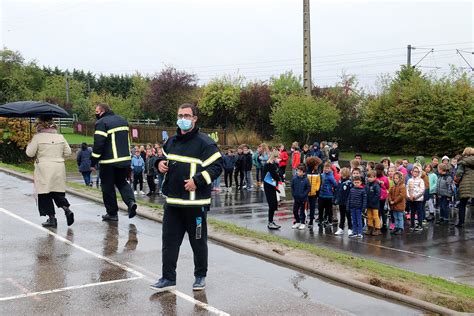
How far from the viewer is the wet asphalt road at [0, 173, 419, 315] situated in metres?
5.88

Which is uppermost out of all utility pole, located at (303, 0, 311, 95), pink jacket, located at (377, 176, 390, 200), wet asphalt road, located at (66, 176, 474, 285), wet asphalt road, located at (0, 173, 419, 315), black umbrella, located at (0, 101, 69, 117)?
utility pole, located at (303, 0, 311, 95)

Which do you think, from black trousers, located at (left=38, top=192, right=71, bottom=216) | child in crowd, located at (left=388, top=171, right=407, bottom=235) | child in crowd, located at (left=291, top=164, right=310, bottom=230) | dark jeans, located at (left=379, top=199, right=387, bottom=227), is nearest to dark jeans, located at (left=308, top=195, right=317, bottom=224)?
child in crowd, located at (left=291, top=164, right=310, bottom=230)

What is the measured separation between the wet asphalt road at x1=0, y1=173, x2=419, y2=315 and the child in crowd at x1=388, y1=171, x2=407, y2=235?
6070mm

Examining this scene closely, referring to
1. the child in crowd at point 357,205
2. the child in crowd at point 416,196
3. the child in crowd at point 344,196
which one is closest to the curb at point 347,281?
the child in crowd at point 357,205

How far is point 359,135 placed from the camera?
34469 mm

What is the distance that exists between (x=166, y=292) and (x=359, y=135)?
29401 mm

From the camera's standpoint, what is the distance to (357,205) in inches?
493

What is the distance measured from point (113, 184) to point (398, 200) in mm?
6727

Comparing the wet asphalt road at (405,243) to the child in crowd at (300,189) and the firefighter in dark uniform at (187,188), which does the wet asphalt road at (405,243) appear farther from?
the firefighter in dark uniform at (187,188)

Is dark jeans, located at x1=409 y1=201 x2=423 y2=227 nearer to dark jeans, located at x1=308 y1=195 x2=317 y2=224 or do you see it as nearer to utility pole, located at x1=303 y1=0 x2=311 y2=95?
dark jeans, located at x1=308 y1=195 x2=317 y2=224

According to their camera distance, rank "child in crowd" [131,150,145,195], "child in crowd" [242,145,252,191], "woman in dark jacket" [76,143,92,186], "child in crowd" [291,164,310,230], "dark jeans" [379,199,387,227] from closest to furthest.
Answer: "child in crowd" [291,164,310,230], "dark jeans" [379,199,387,227], "child in crowd" [131,150,145,195], "woman in dark jacket" [76,143,92,186], "child in crowd" [242,145,252,191]

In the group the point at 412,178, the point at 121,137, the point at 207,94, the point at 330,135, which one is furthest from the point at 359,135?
the point at 121,137

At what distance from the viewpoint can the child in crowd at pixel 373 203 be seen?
12.9m

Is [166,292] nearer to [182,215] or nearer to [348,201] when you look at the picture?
[182,215]
